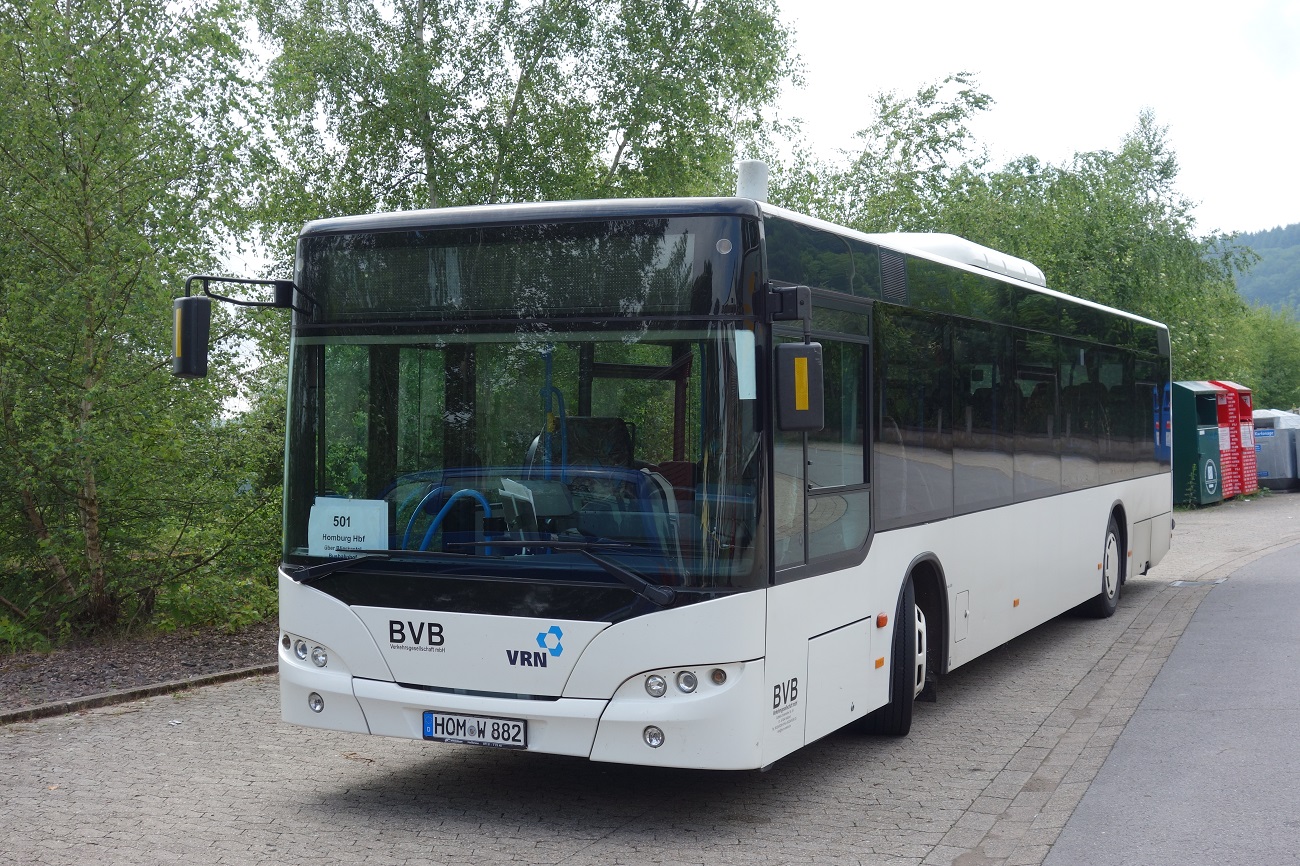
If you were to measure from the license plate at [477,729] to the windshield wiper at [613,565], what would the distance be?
0.80m

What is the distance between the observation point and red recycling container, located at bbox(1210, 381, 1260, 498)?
3127 cm

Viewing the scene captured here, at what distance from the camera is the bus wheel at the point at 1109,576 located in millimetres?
13312

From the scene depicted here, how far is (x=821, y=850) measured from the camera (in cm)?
584

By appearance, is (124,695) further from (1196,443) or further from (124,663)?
(1196,443)

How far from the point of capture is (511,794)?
6906 mm

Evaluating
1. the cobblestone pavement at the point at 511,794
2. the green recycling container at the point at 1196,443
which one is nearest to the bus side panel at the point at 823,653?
the cobblestone pavement at the point at 511,794

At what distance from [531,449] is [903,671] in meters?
2.96

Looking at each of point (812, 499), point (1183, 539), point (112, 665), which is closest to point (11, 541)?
point (112, 665)

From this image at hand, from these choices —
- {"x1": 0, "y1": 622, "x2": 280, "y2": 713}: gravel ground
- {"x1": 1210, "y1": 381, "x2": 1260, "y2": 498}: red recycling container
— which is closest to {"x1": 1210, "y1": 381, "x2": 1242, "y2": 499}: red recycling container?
{"x1": 1210, "y1": 381, "x2": 1260, "y2": 498}: red recycling container

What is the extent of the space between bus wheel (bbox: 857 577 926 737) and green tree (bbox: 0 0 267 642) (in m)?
6.08

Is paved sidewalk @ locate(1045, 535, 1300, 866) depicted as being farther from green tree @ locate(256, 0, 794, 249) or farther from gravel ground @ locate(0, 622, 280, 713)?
green tree @ locate(256, 0, 794, 249)

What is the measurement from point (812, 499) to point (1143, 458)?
30.3 feet

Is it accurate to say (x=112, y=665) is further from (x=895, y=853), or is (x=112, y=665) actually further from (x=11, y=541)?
(x=895, y=853)

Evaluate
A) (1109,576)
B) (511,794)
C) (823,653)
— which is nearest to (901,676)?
(823,653)
